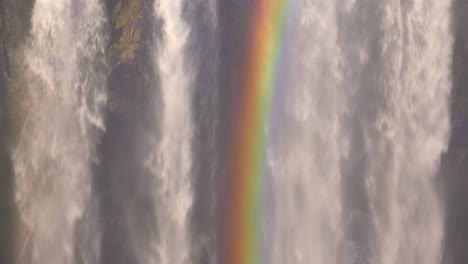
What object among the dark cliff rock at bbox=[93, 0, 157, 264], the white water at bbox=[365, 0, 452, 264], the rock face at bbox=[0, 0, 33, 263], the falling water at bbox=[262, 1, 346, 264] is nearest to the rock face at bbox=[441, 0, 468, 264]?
the white water at bbox=[365, 0, 452, 264]

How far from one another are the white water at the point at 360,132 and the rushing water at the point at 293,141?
0.03 metres

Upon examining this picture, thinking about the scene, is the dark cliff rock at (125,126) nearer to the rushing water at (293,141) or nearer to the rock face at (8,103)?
the rushing water at (293,141)

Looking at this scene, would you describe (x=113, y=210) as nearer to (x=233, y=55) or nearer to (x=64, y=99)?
(x=64, y=99)

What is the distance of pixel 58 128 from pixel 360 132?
8.84m

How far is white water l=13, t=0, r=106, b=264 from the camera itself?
63.6 feet

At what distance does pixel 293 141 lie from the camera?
1998cm

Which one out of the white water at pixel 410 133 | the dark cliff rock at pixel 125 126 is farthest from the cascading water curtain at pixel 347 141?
the dark cliff rock at pixel 125 126

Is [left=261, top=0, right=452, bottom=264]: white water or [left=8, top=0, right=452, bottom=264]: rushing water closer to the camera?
[left=261, top=0, right=452, bottom=264]: white water

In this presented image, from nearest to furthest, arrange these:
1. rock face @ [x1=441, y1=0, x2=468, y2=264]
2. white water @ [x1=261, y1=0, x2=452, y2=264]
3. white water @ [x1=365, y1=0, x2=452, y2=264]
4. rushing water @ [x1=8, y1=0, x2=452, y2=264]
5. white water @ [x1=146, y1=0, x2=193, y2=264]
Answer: white water @ [x1=365, y1=0, x2=452, y2=264] → white water @ [x1=261, y1=0, x2=452, y2=264] → rushing water @ [x1=8, y1=0, x2=452, y2=264] → rock face @ [x1=441, y1=0, x2=468, y2=264] → white water @ [x1=146, y1=0, x2=193, y2=264]

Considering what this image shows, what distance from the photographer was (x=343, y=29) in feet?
66.6

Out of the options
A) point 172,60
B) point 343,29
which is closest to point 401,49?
point 343,29

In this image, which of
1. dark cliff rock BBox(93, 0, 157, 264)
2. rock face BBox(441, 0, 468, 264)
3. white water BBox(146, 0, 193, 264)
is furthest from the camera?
dark cliff rock BBox(93, 0, 157, 264)

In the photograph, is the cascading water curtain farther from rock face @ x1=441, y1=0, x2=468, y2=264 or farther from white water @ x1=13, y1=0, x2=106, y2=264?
white water @ x1=13, y1=0, x2=106, y2=264

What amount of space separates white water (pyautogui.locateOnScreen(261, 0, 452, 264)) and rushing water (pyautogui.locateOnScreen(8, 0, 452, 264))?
32 millimetres
